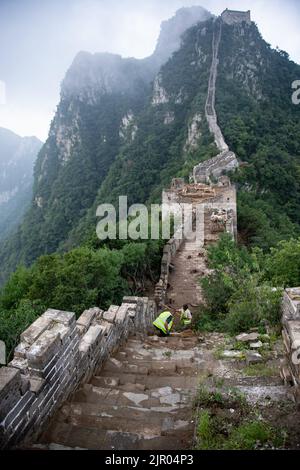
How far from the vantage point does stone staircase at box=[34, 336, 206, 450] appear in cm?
379

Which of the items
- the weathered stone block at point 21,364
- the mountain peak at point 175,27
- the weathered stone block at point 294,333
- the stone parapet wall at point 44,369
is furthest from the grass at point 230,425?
the mountain peak at point 175,27

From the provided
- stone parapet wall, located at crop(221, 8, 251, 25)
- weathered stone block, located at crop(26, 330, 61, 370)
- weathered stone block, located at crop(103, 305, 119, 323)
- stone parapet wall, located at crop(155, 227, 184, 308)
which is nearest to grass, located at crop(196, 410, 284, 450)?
weathered stone block, located at crop(26, 330, 61, 370)

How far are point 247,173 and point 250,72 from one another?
1465 inches

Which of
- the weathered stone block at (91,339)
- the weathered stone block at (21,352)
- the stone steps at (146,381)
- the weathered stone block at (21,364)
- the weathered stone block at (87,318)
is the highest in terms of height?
the weathered stone block at (21,352)

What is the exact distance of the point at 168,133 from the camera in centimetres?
6288

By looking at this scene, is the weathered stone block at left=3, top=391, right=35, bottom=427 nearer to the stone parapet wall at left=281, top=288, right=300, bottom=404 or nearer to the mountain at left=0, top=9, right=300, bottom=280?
the stone parapet wall at left=281, top=288, right=300, bottom=404

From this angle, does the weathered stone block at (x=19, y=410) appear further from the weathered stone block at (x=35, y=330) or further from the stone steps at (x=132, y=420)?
the weathered stone block at (x=35, y=330)

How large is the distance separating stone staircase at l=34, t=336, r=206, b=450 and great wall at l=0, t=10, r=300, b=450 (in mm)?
11

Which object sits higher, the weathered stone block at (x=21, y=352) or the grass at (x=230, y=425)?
the weathered stone block at (x=21, y=352)

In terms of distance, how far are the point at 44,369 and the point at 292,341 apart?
2990 millimetres

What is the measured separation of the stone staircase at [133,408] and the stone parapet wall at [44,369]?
17cm

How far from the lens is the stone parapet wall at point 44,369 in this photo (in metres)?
3.66

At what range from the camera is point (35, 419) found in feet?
13.1

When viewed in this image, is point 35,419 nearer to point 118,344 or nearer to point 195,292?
point 118,344
